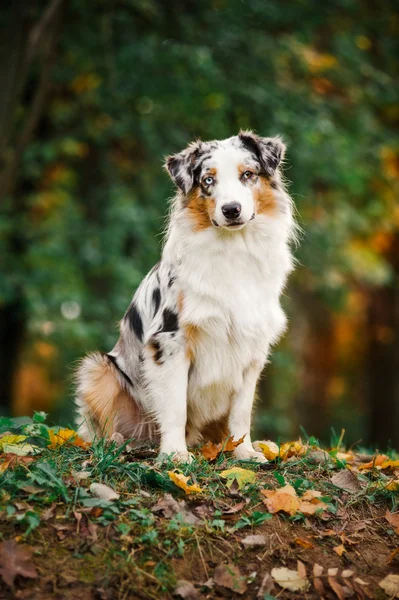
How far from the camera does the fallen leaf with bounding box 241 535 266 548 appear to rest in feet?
12.1

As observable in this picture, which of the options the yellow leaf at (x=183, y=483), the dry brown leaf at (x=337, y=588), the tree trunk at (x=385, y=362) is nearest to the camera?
the dry brown leaf at (x=337, y=588)

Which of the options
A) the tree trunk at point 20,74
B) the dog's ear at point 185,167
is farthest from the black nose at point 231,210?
the tree trunk at point 20,74

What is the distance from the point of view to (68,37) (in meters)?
10.1

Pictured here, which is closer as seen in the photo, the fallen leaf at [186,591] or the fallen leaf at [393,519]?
the fallen leaf at [186,591]

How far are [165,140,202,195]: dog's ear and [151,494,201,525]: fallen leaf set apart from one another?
211cm

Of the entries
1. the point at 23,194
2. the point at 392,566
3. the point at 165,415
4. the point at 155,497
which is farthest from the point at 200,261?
the point at 23,194

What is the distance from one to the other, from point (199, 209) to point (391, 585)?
2602 millimetres

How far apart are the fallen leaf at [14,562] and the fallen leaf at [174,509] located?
73 cm

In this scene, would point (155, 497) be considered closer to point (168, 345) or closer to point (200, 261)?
point (168, 345)

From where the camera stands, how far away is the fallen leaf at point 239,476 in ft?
13.5

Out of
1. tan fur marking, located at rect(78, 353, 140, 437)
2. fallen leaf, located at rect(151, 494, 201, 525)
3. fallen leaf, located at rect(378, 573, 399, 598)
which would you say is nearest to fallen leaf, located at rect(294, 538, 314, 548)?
fallen leaf, located at rect(378, 573, 399, 598)

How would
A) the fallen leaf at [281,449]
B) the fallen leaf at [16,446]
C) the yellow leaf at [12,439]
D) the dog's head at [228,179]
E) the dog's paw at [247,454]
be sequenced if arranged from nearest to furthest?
the fallen leaf at [16,446] → the yellow leaf at [12,439] → the dog's head at [228,179] → the dog's paw at [247,454] → the fallen leaf at [281,449]

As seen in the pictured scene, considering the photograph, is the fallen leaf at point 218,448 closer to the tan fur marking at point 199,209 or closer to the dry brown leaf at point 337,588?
the dry brown leaf at point 337,588

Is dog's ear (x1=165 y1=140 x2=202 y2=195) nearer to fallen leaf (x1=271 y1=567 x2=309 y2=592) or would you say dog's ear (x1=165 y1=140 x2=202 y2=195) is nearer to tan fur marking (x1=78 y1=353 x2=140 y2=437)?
tan fur marking (x1=78 y1=353 x2=140 y2=437)
